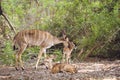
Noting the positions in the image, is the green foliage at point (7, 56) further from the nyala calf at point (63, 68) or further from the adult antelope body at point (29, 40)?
A: the nyala calf at point (63, 68)

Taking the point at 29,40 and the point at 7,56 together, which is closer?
the point at 29,40

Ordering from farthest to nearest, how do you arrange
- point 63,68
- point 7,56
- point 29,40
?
point 7,56 → point 29,40 → point 63,68

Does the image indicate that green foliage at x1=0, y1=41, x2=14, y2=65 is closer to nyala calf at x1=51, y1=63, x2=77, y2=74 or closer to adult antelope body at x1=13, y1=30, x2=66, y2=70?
adult antelope body at x1=13, y1=30, x2=66, y2=70

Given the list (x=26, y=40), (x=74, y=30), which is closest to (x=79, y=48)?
(x=74, y=30)

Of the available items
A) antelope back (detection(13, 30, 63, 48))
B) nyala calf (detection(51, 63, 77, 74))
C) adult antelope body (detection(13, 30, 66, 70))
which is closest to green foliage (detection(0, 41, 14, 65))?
adult antelope body (detection(13, 30, 66, 70))

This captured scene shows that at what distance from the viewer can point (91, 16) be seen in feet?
48.4

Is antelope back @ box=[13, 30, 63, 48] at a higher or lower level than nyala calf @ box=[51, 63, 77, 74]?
higher

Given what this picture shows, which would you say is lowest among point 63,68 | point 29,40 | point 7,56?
point 7,56

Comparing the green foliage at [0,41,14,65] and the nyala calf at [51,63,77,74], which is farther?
the green foliage at [0,41,14,65]

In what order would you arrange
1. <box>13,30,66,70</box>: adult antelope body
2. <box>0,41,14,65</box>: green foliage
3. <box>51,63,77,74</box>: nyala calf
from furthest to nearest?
<box>0,41,14,65</box>: green foliage → <box>13,30,66,70</box>: adult antelope body → <box>51,63,77,74</box>: nyala calf

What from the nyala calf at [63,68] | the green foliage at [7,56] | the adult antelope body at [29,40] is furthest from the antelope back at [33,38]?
the nyala calf at [63,68]

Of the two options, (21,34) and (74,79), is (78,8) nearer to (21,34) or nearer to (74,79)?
(21,34)

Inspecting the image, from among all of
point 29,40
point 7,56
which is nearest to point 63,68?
point 29,40

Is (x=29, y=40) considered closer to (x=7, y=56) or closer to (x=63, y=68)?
(x=7, y=56)
